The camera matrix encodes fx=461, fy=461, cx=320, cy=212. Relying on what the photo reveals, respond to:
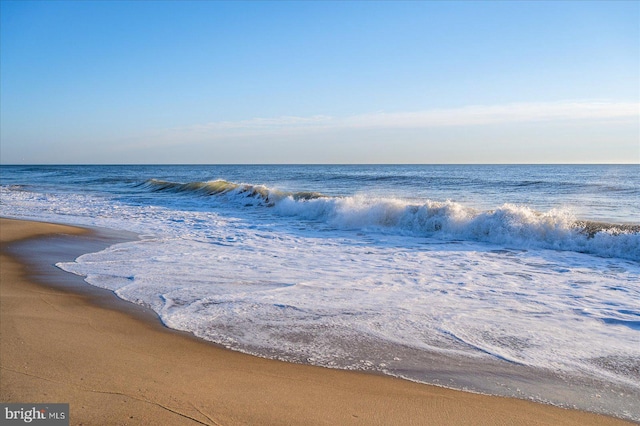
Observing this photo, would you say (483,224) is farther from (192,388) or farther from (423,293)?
(192,388)

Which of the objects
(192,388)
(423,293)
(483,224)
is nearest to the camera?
(192,388)

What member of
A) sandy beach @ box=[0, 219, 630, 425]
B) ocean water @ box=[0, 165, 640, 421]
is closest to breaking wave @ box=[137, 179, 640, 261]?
ocean water @ box=[0, 165, 640, 421]

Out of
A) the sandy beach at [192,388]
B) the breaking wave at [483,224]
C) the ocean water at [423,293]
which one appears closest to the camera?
the sandy beach at [192,388]

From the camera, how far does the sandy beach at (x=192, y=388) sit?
10.7 ft

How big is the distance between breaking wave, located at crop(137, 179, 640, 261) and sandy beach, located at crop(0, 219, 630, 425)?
8.62 m

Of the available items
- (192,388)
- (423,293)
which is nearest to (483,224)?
(423,293)

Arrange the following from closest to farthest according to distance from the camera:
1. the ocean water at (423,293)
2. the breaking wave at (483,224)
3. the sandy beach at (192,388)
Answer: the sandy beach at (192,388), the ocean water at (423,293), the breaking wave at (483,224)

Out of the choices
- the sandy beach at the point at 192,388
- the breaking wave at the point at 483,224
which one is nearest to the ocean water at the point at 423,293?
the breaking wave at the point at 483,224

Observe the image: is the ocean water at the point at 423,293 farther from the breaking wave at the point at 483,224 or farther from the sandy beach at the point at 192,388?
the sandy beach at the point at 192,388

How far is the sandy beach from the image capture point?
326 centimetres

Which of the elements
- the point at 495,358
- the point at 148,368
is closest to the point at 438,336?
the point at 495,358

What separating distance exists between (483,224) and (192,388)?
10.7 meters

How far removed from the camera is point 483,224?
12.7 metres

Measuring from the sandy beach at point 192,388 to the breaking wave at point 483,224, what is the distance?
8624mm
